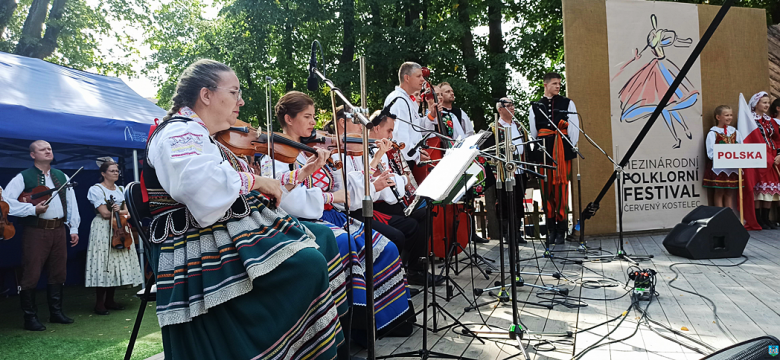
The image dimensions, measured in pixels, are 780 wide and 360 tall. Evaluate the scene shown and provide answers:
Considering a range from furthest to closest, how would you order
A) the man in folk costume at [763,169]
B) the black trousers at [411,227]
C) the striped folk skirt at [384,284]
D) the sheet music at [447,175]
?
the man in folk costume at [763,169]
the black trousers at [411,227]
the striped folk skirt at [384,284]
the sheet music at [447,175]

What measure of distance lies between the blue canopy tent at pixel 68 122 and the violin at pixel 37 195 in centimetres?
49

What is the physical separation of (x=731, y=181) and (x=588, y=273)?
382 centimetres

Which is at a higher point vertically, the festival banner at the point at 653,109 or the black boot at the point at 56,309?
the festival banner at the point at 653,109

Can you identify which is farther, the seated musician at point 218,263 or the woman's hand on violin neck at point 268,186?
the woman's hand on violin neck at point 268,186

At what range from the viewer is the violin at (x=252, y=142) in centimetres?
252

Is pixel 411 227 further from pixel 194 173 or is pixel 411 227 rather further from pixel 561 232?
pixel 561 232

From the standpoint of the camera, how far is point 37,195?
450 cm

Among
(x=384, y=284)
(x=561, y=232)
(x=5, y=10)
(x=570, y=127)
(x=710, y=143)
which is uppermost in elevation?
(x=5, y=10)

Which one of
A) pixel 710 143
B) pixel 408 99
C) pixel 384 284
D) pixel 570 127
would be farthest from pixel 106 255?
pixel 710 143

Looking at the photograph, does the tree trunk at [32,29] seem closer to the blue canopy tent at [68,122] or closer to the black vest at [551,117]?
the blue canopy tent at [68,122]

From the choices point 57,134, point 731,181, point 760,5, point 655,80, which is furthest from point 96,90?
point 760,5

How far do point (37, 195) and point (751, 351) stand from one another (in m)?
5.13

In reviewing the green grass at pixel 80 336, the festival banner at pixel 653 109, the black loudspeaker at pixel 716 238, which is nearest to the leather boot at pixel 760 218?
the festival banner at pixel 653 109

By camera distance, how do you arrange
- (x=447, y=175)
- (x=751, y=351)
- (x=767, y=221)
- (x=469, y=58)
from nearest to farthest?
1. (x=751, y=351)
2. (x=447, y=175)
3. (x=767, y=221)
4. (x=469, y=58)
